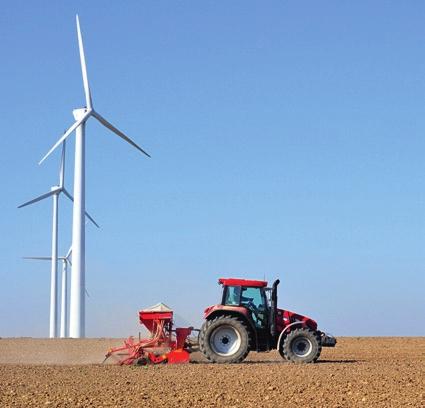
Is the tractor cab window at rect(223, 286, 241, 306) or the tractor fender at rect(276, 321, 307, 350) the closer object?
the tractor fender at rect(276, 321, 307, 350)

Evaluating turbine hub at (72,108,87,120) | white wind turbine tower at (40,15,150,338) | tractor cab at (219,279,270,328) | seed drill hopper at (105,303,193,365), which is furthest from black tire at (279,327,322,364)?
turbine hub at (72,108,87,120)

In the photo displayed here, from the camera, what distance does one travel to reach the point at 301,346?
81.4 ft

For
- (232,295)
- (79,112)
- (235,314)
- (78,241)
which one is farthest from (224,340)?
(79,112)

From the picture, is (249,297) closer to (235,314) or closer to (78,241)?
(235,314)

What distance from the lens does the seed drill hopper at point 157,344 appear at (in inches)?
965

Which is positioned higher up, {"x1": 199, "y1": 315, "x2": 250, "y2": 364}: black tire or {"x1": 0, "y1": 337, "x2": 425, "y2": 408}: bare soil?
{"x1": 199, "y1": 315, "x2": 250, "y2": 364}: black tire

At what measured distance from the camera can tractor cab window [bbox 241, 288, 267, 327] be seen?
25.1m

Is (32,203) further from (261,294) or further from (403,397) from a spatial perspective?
(403,397)

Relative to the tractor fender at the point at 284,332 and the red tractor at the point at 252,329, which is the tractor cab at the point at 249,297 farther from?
the tractor fender at the point at 284,332

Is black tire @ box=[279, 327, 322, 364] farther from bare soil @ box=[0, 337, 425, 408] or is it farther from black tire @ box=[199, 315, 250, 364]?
bare soil @ box=[0, 337, 425, 408]

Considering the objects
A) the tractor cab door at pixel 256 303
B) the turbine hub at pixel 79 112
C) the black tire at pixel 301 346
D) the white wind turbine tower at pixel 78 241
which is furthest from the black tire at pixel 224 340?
the turbine hub at pixel 79 112

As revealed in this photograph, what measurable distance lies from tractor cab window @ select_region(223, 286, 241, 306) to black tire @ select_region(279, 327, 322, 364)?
170 cm

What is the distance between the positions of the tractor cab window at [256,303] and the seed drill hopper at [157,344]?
171 centimetres

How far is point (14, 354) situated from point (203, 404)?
19087 mm
